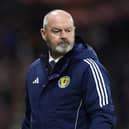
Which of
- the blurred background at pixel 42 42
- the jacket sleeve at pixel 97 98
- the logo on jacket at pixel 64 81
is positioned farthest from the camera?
the blurred background at pixel 42 42

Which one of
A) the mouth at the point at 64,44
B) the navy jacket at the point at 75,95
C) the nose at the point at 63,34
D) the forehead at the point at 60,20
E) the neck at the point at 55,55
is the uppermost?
the forehead at the point at 60,20

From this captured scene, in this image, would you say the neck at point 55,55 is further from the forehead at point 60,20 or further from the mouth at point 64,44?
the forehead at point 60,20

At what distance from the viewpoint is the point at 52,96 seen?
25.1 ft

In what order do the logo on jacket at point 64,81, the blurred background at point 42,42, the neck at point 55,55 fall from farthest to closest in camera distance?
the blurred background at point 42,42 < the neck at point 55,55 < the logo on jacket at point 64,81

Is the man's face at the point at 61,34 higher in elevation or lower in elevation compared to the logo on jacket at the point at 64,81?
higher

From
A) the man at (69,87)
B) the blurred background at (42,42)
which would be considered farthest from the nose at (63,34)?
the blurred background at (42,42)

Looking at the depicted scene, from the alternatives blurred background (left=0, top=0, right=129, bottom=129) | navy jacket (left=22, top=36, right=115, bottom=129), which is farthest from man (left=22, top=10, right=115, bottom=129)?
blurred background (left=0, top=0, right=129, bottom=129)

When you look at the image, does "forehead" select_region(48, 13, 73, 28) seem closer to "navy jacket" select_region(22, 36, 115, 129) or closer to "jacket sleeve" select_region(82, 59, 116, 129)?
"navy jacket" select_region(22, 36, 115, 129)

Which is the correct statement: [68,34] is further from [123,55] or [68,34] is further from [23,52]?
[23,52]

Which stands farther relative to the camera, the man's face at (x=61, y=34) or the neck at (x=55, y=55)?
the neck at (x=55, y=55)

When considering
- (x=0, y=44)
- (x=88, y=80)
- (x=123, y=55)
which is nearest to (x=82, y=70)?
(x=88, y=80)

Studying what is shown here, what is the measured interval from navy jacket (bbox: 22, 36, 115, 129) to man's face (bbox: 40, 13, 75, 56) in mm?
77

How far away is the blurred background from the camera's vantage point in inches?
602

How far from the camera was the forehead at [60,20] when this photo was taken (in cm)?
766
